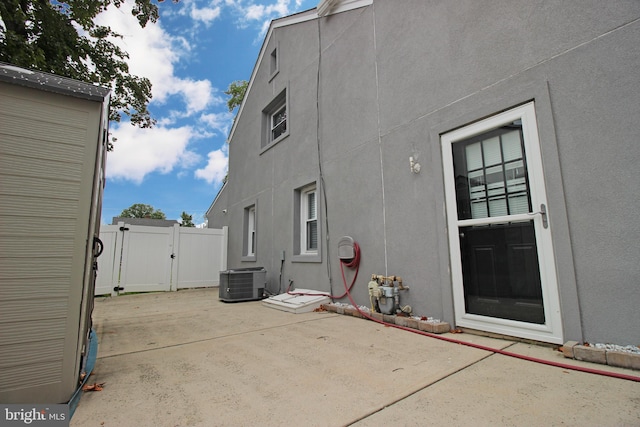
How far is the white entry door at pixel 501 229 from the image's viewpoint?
2.45m

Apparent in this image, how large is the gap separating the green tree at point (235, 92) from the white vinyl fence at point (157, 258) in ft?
36.9

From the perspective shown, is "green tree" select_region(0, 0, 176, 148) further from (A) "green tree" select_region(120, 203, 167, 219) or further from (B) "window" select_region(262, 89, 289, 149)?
(A) "green tree" select_region(120, 203, 167, 219)

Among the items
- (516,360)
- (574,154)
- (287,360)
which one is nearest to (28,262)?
(287,360)

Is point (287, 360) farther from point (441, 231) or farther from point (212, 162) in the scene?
point (212, 162)

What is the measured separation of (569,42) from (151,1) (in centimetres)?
759

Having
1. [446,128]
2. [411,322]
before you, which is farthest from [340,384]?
[446,128]

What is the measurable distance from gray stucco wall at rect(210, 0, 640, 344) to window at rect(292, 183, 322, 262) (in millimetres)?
201

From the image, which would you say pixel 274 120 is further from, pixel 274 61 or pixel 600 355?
pixel 600 355

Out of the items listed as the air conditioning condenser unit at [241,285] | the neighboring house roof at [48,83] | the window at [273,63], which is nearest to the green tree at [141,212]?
the window at [273,63]

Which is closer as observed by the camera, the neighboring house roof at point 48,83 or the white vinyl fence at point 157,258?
the neighboring house roof at point 48,83

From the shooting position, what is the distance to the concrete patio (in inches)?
56.3

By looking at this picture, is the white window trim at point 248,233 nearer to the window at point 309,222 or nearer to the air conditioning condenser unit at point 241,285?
the air conditioning condenser unit at point 241,285

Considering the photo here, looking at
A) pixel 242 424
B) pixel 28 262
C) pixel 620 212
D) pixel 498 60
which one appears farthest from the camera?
pixel 498 60

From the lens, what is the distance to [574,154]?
2.28m
